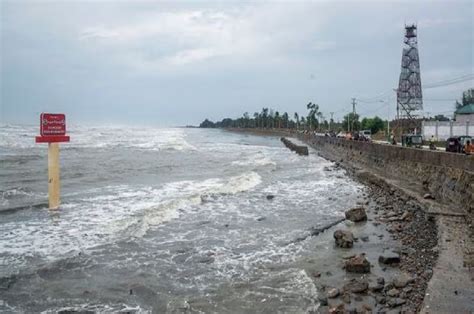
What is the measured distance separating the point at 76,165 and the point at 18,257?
21.3m

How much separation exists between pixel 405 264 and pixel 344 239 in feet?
7.17

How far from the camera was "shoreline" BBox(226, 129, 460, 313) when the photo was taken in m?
7.81

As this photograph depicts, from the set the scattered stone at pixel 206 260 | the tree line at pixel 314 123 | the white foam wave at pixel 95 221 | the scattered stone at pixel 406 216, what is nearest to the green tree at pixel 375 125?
the tree line at pixel 314 123

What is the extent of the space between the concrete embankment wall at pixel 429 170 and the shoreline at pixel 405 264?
1.37 metres

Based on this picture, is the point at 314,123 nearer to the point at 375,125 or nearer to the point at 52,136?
the point at 375,125

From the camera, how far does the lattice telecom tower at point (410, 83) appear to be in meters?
53.8

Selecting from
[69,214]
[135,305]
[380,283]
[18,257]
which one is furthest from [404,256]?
[69,214]

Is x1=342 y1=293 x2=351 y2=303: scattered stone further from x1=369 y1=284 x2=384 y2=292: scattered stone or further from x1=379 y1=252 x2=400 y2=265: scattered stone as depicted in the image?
x1=379 y1=252 x2=400 y2=265: scattered stone

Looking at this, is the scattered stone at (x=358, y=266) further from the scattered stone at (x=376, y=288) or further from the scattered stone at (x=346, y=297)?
the scattered stone at (x=346, y=297)

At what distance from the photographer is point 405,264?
10.3 m

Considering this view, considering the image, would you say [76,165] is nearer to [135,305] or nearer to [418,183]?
[418,183]

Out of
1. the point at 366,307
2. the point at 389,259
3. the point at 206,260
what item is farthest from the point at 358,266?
the point at 206,260

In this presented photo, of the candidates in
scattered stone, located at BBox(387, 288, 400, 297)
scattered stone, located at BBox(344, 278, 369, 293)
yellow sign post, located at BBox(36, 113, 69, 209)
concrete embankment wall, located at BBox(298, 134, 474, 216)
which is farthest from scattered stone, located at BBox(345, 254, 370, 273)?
yellow sign post, located at BBox(36, 113, 69, 209)

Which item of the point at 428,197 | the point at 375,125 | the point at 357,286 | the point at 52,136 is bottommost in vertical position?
the point at 357,286
